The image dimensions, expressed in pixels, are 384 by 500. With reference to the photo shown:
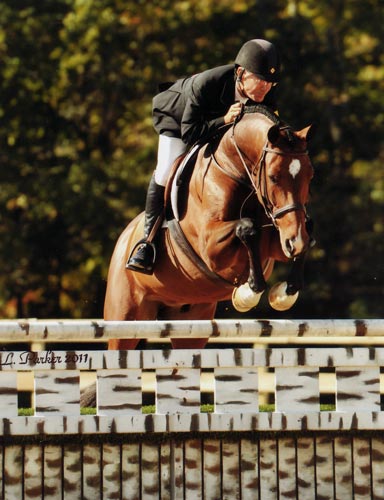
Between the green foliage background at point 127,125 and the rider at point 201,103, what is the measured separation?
9747mm

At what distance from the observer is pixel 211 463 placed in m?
4.92

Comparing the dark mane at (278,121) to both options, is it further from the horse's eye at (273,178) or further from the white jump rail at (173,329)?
the white jump rail at (173,329)

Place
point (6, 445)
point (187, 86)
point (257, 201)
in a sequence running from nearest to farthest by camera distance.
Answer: point (6, 445) → point (257, 201) → point (187, 86)

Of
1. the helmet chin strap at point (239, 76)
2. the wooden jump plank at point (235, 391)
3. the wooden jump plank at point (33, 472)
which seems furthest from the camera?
the helmet chin strap at point (239, 76)

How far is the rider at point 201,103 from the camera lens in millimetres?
5930

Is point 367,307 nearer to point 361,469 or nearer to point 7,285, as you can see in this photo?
point 7,285

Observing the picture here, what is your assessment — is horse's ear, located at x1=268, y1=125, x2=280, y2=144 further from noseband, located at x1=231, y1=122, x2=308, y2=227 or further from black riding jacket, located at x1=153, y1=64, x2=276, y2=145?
black riding jacket, located at x1=153, y1=64, x2=276, y2=145

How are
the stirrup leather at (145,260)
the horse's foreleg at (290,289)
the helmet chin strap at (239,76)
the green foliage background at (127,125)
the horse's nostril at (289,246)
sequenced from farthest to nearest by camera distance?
→ the green foliage background at (127,125) < the stirrup leather at (145,260) < the helmet chin strap at (239,76) < the horse's foreleg at (290,289) < the horse's nostril at (289,246)

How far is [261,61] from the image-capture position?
19.3 ft

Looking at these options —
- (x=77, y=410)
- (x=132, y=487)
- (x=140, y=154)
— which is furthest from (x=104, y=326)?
(x=140, y=154)

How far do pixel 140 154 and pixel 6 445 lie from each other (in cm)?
1245

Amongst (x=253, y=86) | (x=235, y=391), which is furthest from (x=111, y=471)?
(x=253, y=86)

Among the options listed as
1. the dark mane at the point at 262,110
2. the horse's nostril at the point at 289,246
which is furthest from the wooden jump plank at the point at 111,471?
the dark mane at the point at 262,110

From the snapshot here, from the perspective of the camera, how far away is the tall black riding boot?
6.34 metres
